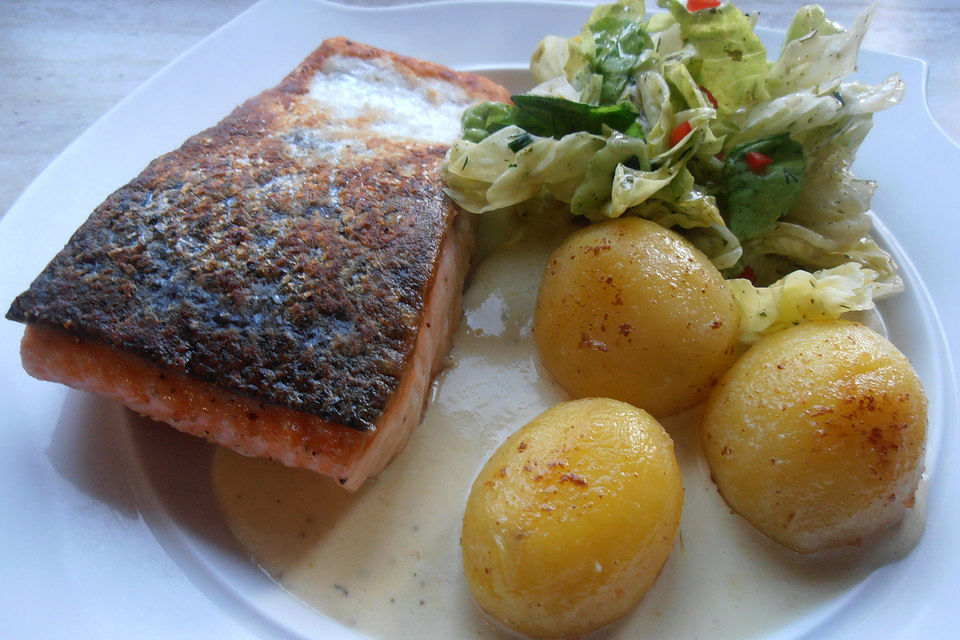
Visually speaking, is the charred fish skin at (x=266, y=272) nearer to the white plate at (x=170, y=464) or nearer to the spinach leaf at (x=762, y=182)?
the white plate at (x=170, y=464)

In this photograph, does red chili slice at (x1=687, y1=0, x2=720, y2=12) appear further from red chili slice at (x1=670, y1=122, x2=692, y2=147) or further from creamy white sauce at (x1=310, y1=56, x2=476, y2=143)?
creamy white sauce at (x1=310, y1=56, x2=476, y2=143)

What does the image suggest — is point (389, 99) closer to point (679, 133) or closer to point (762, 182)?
point (679, 133)

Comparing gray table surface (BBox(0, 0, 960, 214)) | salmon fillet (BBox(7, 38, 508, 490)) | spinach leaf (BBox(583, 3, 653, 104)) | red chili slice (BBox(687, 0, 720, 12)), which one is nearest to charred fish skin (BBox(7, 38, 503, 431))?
salmon fillet (BBox(7, 38, 508, 490))

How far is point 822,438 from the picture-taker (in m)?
1.28

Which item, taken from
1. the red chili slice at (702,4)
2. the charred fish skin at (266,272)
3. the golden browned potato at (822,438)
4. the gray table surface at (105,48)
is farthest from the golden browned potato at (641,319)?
the gray table surface at (105,48)

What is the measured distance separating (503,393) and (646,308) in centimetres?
43

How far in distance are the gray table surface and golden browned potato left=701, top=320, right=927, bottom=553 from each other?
1.56 meters

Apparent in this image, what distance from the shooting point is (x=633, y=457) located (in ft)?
4.18

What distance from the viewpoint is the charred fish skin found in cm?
137

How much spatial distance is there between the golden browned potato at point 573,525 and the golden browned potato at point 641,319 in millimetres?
177

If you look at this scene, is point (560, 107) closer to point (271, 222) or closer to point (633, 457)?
Answer: point (271, 222)

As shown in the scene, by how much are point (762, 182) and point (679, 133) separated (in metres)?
0.24

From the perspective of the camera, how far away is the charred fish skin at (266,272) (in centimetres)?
137

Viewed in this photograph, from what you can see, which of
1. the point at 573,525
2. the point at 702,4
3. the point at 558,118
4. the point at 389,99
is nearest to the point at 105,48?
the point at 389,99
